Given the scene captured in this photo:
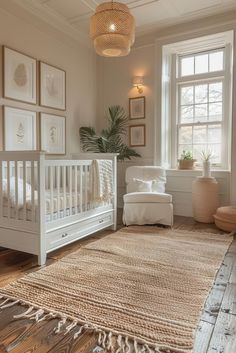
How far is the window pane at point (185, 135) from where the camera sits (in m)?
4.24

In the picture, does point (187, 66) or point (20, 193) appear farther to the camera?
point (187, 66)

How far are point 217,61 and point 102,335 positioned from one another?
3.99 m

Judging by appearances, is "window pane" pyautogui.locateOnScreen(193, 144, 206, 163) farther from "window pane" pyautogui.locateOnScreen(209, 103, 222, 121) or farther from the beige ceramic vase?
the beige ceramic vase

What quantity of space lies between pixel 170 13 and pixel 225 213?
2782 millimetres

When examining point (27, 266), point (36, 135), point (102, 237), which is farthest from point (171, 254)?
point (36, 135)

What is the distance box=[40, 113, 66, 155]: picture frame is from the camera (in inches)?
140

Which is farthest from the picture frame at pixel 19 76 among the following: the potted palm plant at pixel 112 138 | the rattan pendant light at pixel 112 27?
the rattan pendant light at pixel 112 27

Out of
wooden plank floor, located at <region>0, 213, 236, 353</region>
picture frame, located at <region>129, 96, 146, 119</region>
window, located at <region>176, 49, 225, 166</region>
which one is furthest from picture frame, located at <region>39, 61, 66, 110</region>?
wooden plank floor, located at <region>0, 213, 236, 353</region>

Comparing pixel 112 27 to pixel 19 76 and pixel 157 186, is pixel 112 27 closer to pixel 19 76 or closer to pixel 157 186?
pixel 19 76

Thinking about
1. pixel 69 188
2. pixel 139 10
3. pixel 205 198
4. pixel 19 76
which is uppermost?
pixel 139 10

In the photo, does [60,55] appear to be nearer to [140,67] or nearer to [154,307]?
[140,67]

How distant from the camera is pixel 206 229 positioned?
130 inches

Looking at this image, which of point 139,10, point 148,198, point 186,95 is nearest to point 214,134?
point 186,95

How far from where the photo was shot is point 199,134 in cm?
417
